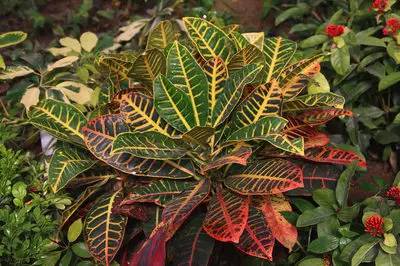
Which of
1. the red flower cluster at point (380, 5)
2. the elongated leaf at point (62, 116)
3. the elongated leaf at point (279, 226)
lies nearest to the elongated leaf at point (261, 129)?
the elongated leaf at point (279, 226)

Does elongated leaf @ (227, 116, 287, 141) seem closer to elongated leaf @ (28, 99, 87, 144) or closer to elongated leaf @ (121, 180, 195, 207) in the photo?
elongated leaf @ (121, 180, 195, 207)

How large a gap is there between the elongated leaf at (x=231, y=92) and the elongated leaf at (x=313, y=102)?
265 millimetres

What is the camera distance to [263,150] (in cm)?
231

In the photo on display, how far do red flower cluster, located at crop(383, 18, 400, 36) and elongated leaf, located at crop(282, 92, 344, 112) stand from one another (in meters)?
0.60

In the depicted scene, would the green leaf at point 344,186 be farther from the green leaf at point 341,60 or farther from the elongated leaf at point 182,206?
the green leaf at point 341,60

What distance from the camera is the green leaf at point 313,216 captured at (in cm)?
212

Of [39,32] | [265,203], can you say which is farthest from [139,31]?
[265,203]

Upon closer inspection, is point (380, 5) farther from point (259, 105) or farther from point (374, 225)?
point (374, 225)

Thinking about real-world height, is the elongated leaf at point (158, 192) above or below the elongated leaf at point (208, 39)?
below

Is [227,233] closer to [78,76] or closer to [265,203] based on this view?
[265,203]

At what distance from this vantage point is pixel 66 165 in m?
2.23

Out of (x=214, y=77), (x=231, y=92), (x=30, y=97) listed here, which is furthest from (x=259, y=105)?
(x=30, y=97)

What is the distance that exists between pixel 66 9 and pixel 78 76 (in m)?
1.56

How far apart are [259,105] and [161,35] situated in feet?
2.19
